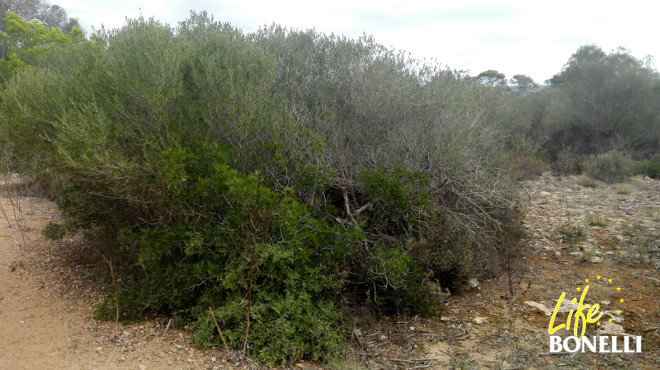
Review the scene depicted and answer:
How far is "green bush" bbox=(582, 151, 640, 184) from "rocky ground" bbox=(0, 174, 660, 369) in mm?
6652

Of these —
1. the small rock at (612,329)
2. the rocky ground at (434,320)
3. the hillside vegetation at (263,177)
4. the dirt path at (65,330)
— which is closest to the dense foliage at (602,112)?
the rocky ground at (434,320)

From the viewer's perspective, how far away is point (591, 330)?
5070 millimetres

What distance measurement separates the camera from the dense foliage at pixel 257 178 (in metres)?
4.71

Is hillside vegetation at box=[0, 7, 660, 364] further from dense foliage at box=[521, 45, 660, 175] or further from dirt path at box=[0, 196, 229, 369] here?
dense foliage at box=[521, 45, 660, 175]

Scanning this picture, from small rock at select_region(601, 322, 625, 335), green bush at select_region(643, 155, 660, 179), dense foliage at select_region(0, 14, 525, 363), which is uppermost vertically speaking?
dense foliage at select_region(0, 14, 525, 363)

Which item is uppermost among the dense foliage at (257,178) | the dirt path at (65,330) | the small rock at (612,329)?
the dense foliage at (257,178)

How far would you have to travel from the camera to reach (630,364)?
4.36 m

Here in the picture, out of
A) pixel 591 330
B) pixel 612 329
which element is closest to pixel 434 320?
pixel 591 330

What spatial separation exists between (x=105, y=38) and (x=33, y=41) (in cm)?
1210

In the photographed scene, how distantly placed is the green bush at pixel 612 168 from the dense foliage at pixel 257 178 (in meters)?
9.28

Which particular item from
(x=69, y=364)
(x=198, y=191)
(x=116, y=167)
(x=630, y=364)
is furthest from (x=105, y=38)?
(x=630, y=364)

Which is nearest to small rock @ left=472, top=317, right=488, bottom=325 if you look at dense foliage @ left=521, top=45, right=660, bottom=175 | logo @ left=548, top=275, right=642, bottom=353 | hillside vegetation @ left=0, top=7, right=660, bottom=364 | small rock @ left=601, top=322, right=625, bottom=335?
hillside vegetation @ left=0, top=7, right=660, bottom=364

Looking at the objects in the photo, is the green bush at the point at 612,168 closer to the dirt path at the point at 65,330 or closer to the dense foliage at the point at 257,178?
the dense foliage at the point at 257,178

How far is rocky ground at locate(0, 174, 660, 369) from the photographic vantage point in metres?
4.41
